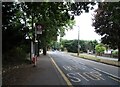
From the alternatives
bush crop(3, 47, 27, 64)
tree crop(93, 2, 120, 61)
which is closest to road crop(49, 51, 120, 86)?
bush crop(3, 47, 27, 64)

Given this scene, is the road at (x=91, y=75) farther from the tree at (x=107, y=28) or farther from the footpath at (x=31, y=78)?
the tree at (x=107, y=28)

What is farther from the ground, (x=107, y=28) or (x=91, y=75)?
(x=107, y=28)

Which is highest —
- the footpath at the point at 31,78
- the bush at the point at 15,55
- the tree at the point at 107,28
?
the tree at the point at 107,28

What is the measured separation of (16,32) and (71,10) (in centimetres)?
756

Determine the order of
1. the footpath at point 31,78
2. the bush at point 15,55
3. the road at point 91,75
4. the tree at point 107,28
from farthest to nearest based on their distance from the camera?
1. the tree at point 107,28
2. the bush at point 15,55
3. the road at point 91,75
4. the footpath at point 31,78

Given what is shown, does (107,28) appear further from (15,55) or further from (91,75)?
(91,75)

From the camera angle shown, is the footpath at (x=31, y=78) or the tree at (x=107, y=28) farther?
the tree at (x=107, y=28)

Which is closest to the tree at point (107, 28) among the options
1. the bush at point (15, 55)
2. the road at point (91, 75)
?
the bush at point (15, 55)

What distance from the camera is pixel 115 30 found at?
4456 cm

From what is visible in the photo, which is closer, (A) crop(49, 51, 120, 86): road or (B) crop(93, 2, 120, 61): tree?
(A) crop(49, 51, 120, 86): road

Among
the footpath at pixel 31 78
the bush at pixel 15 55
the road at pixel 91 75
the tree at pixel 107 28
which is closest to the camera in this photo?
the footpath at pixel 31 78

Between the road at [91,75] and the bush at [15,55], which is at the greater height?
the bush at [15,55]

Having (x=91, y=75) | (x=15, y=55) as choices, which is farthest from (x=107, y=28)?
(x=91, y=75)

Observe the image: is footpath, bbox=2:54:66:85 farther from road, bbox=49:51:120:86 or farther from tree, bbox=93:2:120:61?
tree, bbox=93:2:120:61
